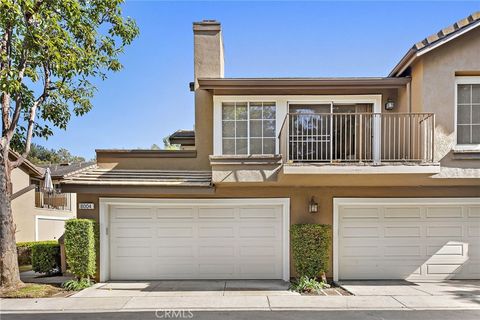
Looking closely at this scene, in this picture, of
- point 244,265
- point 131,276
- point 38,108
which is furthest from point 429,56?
point 38,108

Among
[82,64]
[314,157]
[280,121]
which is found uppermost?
[82,64]

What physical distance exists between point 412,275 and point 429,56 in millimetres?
6056

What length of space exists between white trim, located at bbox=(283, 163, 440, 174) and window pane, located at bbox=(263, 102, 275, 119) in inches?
96.7

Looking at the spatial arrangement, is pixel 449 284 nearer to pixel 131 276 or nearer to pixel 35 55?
pixel 131 276

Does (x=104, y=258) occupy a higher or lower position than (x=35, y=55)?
lower

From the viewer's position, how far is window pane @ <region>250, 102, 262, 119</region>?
375 inches

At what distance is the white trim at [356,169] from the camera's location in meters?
7.47

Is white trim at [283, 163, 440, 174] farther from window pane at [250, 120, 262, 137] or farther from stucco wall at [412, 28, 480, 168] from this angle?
window pane at [250, 120, 262, 137]

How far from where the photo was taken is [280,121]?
9383 mm

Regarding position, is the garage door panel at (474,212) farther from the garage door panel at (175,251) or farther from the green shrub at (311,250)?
the garage door panel at (175,251)

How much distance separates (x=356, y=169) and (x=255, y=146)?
3063mm

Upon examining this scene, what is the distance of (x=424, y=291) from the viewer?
8086 millimetres

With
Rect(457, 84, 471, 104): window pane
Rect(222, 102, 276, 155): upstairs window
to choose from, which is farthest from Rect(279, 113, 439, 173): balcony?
Rect(457, 84, 471, 104): window pane

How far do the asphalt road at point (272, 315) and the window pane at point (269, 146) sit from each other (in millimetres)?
4396
